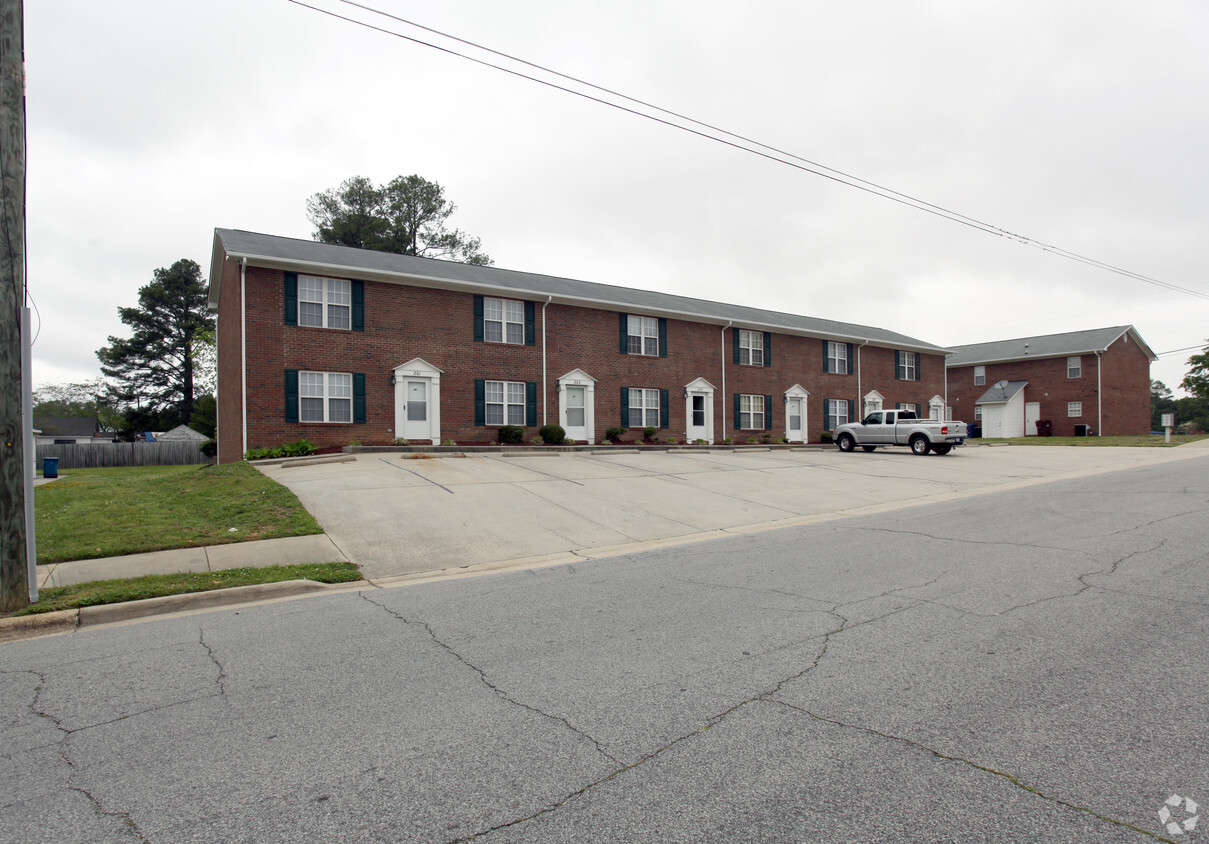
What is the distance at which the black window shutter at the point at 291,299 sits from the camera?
794 inches

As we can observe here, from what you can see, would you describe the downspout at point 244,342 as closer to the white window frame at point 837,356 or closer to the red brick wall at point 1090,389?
the white window frame at point 837,356

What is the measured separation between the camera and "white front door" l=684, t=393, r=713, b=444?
29078mm

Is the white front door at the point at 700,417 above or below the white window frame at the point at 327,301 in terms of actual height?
below

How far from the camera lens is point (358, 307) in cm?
2134

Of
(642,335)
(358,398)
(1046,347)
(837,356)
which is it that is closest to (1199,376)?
(1046,347)

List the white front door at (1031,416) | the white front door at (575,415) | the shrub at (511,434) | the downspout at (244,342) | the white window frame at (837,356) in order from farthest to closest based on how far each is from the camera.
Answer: the white front door at (1031,416) → the white window frame at (837,356) → the white front door at (575,415) → the shrub at (511,434) → the downspout at (244,342)

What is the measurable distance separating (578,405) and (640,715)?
2223 cm

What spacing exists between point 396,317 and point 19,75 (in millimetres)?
15492

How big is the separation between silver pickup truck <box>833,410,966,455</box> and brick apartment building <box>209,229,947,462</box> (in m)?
3.49

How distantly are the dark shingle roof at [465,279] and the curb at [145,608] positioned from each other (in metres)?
15.4

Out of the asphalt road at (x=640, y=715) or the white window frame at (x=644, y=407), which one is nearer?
the asphalt road at (x=640, y=715)

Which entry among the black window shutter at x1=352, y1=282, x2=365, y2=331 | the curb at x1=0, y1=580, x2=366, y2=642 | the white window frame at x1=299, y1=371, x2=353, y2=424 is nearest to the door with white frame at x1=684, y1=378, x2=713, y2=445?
the black window shutter at x1=352, y1=282, x2=365, y2=331

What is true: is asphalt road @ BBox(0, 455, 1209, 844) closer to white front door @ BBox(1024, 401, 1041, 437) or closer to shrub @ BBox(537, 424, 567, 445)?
shrub @ BBox(537, 424, 567, 445)

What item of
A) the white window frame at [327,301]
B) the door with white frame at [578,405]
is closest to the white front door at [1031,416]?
the door with white frame at [578,405]
